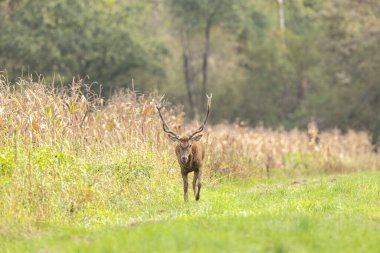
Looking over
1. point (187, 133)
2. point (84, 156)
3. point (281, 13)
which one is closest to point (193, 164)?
point (187, 133)

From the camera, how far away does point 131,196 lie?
51.6ft

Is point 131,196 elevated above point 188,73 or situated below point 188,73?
below

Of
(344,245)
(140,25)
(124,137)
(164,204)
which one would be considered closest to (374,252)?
(344,245)

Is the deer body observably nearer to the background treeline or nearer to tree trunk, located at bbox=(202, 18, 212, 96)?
the background treeline

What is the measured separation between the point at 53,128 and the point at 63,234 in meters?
4.61

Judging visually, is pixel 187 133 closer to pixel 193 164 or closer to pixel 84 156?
pixel 193 164

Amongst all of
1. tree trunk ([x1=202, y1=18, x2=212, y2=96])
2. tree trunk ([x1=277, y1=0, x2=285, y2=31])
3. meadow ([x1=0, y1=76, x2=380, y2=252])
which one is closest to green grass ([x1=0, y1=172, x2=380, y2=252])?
meadow ([x1=0, y1=76, x2=380, y2=252])

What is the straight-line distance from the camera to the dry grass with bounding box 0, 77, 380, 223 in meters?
12.7

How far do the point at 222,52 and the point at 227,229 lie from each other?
52041mm

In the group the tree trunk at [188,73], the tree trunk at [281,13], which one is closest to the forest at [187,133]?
the tree trunk at [188,73]

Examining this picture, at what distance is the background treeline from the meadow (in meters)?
18.7

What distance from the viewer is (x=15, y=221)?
11844 millimetres

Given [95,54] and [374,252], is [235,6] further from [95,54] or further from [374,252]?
[374,252]

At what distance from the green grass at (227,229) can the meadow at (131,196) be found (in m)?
0.02
